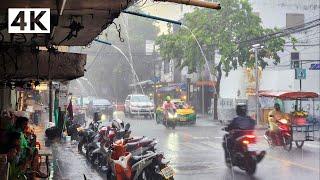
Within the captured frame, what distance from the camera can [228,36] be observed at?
33688 mm

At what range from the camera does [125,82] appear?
6650 centimetres

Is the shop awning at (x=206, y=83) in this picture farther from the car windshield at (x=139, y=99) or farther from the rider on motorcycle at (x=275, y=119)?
the rider on motorcycle at (x=275, y=119)

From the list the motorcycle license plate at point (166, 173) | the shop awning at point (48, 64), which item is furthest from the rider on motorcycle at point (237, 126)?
the shop awning at point (48, 64)

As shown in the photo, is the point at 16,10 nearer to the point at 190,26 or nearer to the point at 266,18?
the point at 190,26

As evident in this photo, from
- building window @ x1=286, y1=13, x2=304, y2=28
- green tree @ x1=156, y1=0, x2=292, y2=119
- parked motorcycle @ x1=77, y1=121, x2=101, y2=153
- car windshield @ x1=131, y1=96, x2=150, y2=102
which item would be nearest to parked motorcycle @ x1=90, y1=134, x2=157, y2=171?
parked motorcycle @ x1=77, y1=121, x2=101, y2=153

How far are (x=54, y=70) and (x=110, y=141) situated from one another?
3.82 m

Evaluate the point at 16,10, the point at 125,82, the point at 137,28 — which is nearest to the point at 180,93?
the point at 125,82

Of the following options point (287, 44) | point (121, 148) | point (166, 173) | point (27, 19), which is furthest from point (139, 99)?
point (27, 19)

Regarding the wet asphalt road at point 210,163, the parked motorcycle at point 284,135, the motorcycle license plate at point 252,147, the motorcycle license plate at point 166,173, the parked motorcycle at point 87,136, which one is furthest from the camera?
the parked motorcycle at point 284,135

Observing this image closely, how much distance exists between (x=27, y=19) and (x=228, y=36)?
2947 centimetres

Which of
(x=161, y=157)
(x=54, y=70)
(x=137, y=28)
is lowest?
(x=161, y=157)

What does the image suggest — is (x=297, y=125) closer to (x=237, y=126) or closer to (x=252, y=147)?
(x=237, y=126)

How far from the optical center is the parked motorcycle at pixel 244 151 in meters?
11.3

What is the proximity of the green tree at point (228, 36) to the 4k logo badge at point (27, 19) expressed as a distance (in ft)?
90.5
